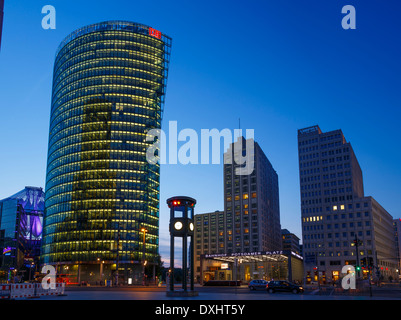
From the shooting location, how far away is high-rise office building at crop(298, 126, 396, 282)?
148875mm

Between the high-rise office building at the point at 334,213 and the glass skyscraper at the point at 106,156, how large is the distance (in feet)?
200

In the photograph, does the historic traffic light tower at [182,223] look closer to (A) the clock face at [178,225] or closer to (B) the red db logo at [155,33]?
(A) the clock face at [178,225]

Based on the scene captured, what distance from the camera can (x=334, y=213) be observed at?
157 meters

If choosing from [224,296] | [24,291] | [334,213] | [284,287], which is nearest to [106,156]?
[334,213]

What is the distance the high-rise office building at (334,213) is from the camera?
149 m

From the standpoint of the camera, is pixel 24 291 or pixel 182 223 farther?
pixel 182 223

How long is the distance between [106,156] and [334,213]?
89.0 meters

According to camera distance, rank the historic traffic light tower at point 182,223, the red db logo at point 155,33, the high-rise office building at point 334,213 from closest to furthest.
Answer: the historic traffic light tower at point 182,223 → the high-rise office building at point 334,213 → the red db logo at point 155,33

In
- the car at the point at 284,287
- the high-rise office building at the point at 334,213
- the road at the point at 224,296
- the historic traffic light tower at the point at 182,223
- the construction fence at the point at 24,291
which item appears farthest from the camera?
the high-rise office building at the point at 334,213

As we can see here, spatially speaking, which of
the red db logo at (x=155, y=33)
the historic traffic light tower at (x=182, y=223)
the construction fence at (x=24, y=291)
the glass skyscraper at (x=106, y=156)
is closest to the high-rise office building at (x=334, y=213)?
the glass skyscraper at (x=106, y=156)

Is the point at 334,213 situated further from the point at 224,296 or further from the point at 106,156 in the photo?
the point at 224,296

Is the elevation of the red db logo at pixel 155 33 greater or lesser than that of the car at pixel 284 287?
greater

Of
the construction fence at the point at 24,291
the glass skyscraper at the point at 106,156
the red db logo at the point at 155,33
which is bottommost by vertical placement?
the construction fence at the point at 24,291
